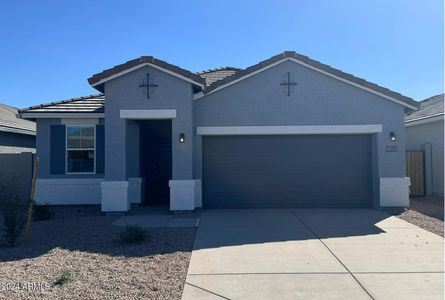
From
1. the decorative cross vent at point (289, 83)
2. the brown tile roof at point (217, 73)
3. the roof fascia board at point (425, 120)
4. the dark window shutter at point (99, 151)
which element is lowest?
the dark window shutter at point (99, 151)

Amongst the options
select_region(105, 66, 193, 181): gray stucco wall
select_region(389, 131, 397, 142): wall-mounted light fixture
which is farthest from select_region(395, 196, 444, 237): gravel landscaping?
select_region(105, 66, 193, 181): gray stucco wall

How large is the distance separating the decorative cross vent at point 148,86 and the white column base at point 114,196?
267cm

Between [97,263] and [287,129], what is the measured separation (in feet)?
24.1

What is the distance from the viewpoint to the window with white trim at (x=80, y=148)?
1305cm

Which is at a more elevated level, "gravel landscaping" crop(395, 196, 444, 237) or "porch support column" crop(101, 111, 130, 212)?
"porch support column" crop(101, 111, 130, 212)

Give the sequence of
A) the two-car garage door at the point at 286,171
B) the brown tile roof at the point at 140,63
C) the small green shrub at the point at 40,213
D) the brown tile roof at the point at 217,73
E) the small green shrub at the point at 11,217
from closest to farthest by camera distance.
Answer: the small green shrub at the point at 11,217
the small green shrub at the point at 40,213
the brown tile roof at the point at 140,63
the two-car garage door at the point at 286,171
the brown tile roof at the point at 217,73

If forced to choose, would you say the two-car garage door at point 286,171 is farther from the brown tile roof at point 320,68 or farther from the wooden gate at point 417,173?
the wooden gate at point 417,173

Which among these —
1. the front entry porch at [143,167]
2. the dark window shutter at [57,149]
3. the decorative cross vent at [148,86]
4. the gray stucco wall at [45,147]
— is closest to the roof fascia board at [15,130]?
the gray stucco wall at [45,147]

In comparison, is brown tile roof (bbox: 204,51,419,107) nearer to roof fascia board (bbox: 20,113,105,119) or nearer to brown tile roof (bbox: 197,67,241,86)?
brown tile roof (bbox: 197,67,241,86)

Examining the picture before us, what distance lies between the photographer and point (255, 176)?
1210cm

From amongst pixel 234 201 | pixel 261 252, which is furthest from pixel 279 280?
pixel 234 201

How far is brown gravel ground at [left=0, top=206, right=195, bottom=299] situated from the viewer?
500cm

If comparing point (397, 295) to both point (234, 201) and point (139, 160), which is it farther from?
point (139, 160)

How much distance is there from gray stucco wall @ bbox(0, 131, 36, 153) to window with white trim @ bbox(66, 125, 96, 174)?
4453 millimetres
